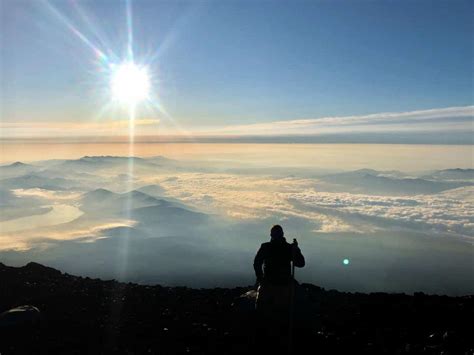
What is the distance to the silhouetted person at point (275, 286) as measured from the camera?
1152 centimetres

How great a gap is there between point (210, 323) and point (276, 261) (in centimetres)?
291

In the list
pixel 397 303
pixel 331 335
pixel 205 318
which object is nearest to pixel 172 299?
pixel 205 318

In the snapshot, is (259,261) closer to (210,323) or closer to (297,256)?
(297,256)

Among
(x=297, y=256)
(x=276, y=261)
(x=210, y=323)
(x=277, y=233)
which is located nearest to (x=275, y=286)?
(x=276, y=261)

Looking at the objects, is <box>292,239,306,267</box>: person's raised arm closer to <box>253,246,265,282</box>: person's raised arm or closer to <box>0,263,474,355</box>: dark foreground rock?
<box>253,246,265,282</box>: person's raised arm

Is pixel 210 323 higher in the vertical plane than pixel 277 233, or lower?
lower

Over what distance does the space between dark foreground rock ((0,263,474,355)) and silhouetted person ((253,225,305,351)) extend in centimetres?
39

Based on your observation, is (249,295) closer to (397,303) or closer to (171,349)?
(171,349)

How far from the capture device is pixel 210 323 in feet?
41.7

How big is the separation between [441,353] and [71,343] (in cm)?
906

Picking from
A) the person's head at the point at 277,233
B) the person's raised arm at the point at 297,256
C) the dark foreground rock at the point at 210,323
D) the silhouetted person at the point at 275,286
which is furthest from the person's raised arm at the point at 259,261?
the dark foreground rock at the point at 210,323

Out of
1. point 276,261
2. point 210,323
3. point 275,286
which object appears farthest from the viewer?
point 210,323

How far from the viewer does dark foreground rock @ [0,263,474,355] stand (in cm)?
1099

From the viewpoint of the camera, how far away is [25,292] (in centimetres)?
1605
